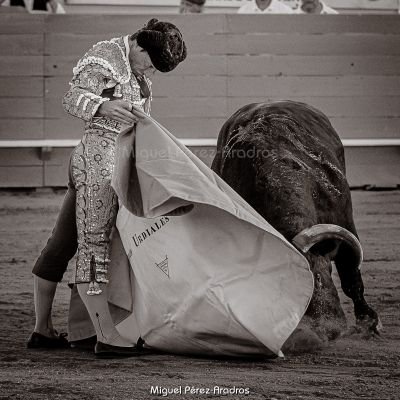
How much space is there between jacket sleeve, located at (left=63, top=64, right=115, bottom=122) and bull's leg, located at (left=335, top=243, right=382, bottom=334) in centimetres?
95

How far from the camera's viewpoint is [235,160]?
3494 millimetres

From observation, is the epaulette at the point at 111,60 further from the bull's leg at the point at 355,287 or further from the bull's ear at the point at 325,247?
the bull's leg at the point at 355,287

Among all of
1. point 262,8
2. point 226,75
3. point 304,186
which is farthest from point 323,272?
point 262,8

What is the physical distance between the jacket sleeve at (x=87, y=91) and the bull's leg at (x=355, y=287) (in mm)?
951

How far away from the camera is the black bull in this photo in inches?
124

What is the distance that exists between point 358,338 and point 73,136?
4105 millimetres

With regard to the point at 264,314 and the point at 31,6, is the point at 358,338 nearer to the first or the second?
the point at 264,314

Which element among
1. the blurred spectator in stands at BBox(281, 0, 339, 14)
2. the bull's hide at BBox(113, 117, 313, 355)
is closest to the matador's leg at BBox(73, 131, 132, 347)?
the bull's hide at BBox(113, 117, 313, 355)

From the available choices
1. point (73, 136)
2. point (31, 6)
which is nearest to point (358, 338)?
point (73, 136)

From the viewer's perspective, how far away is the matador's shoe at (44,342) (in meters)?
3.21

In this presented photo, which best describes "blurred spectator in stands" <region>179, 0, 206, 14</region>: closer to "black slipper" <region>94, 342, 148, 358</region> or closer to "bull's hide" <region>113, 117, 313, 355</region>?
"bull's hide" <region>113, 117, 313, 355</region>

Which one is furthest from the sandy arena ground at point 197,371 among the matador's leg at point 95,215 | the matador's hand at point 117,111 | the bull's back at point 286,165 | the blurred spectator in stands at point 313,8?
the blurred spectator in stands at point 313,8

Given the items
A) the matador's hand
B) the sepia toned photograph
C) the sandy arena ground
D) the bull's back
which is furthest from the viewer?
the bull's back

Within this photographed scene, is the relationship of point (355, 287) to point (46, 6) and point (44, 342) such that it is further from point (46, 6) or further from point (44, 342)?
point (46, 6)
